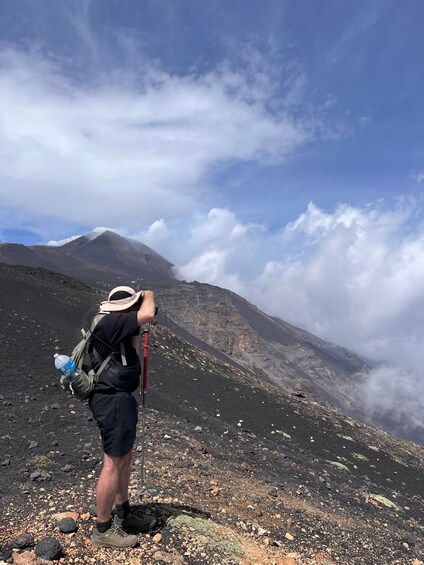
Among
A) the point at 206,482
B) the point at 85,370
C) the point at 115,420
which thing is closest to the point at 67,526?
the point at 115,420

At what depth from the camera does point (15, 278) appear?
1082 inches

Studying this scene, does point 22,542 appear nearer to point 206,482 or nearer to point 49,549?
point 49,549

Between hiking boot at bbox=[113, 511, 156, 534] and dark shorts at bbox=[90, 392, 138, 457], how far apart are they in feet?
3.42

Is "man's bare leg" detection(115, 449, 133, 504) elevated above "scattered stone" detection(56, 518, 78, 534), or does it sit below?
above

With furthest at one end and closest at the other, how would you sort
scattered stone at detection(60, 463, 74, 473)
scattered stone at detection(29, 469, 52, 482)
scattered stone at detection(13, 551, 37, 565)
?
scattered stone at detection(60, 463, 74, 473) < scattered stone at detection(29, 469, 52, 482) < scattered stone at detection(13, 551, 37, 565)

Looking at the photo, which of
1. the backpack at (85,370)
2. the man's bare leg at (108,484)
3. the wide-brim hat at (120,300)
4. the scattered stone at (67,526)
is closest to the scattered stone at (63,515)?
the scattered stone at (67,526)

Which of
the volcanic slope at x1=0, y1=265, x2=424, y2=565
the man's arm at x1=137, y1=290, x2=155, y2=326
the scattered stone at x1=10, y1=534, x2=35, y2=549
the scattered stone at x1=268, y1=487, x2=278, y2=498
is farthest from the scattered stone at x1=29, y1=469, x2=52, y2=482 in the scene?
the scattered stone at x1=268, y1=487, x2=278, y2=498

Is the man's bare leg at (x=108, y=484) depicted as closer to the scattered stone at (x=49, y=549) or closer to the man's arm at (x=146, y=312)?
the scattered stone at (x=49, y=549)

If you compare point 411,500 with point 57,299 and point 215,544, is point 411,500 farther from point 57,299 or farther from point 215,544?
point 57,299

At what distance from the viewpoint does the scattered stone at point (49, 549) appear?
435 cm

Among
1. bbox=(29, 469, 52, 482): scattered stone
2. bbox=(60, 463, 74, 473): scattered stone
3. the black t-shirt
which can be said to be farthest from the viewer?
bbox=(60, 463, 74, 473): scattered stone

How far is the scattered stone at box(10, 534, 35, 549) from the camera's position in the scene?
14.8 ft

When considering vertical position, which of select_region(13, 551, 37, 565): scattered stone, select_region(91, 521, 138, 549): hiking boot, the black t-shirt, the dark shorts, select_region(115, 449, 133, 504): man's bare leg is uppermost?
the black t-shirt

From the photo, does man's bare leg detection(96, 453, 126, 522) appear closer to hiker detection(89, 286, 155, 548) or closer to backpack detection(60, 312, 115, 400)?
hiker detection(89, 286, 155, 548)
